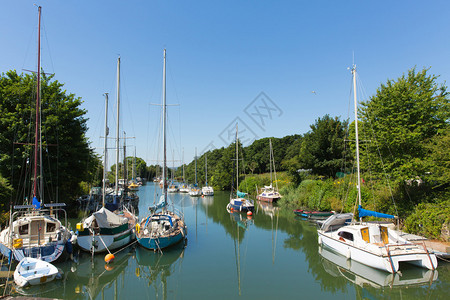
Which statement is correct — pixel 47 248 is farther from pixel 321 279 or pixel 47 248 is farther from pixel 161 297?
pixel 321 279

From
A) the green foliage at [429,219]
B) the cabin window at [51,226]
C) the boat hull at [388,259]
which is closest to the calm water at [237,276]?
the boat hull at [388,259]

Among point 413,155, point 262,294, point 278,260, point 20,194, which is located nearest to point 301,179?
point 413,155

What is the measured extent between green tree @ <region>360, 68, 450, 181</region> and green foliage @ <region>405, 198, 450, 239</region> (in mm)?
2183

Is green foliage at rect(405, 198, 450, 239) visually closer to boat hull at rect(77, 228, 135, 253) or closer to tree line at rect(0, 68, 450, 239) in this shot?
tree line at rect(0, 68, 450, 239)

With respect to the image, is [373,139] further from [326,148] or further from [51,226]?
[51,226]

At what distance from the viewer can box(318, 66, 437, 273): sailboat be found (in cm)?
1266

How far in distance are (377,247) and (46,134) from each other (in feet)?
82.0

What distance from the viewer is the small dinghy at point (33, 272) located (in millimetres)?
11070

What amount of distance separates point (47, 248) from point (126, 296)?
4765mm

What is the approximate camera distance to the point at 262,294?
448 inches

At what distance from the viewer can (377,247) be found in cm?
1330

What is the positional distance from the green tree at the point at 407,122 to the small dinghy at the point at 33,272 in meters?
19.7

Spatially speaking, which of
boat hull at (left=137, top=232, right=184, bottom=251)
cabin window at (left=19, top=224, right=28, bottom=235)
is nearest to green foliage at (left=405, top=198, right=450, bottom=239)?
Result: boat hull at (left=137, top=232, right=184, bottom=251)

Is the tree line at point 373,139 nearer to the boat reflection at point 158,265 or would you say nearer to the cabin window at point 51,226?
the cabin window at point 51,226
